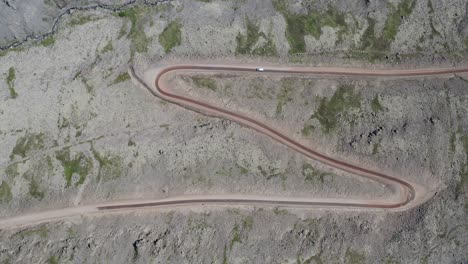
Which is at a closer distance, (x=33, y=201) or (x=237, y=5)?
(x=33, y=201)

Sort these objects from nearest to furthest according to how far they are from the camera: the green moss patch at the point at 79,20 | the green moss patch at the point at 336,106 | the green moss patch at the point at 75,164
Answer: the green moss patch at the point at 75,164
the green moss patch at the point at 79,20
the green moss patch at the point at 336,106

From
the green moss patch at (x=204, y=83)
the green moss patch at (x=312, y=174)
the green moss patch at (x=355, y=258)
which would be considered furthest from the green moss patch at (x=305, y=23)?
the green moss patch at (x=355, y=258)

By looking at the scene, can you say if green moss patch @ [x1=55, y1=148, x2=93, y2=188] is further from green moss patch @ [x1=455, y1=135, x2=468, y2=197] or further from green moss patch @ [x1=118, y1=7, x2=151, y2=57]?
green moss patch @ [x1=455, y1=135, x2=468, y2=197]

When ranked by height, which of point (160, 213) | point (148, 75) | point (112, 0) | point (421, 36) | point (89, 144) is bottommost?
point (160, 213)

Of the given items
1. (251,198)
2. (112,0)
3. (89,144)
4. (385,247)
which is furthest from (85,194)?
(385,247)

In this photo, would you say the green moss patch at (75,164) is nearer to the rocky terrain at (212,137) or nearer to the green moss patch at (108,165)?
the rocky terrain at (212,137)

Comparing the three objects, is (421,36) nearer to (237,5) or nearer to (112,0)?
(237,5)

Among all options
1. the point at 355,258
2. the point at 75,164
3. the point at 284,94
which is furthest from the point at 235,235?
the point at 75,164
